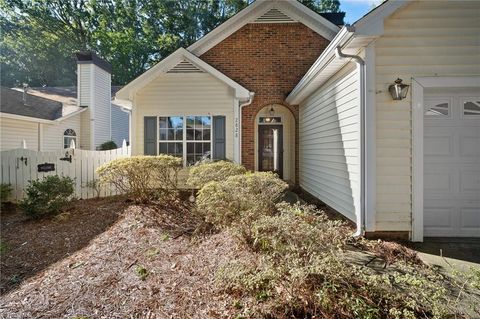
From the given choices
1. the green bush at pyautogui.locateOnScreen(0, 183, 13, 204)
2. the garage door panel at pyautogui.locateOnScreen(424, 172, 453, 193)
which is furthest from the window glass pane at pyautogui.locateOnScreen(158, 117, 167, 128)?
the garage door panel at pyautogui.locateOnScreen(424, 172, 453, 193)

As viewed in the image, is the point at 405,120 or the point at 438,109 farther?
the point at 438,109

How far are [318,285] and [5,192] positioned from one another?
7.87 meters

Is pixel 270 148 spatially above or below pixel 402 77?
below

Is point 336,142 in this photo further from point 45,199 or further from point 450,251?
point 45,199

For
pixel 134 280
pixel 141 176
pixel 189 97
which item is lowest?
pixel 134 280

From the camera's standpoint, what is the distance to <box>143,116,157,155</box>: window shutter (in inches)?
356

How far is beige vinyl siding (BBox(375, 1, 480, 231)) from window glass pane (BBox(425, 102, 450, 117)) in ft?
1.56

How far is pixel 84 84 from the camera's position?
1554 centimetres

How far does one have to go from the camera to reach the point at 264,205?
432 cm

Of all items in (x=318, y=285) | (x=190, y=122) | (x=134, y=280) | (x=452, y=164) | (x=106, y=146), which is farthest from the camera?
(x=106, y=146)

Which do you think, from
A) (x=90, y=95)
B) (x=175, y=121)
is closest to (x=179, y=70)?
(x=175, y=121)

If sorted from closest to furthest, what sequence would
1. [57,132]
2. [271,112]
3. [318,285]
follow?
[318,285]
[271,112]
[57,132]

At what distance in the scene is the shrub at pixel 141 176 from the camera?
261 inches

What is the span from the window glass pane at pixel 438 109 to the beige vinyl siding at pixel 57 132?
49.0ft
